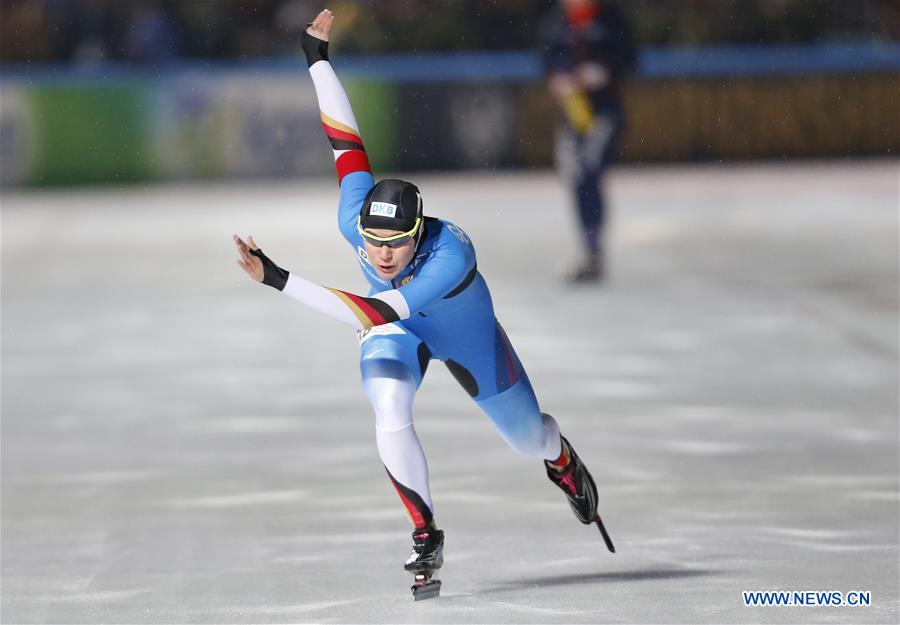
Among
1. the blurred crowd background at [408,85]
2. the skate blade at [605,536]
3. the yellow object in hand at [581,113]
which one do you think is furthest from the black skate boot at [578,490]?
the blurred crowd background at [408,85]

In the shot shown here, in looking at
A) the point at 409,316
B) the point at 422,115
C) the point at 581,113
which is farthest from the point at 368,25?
the point at 409,316

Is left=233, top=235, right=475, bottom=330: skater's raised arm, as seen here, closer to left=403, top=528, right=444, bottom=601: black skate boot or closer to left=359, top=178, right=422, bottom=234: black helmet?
left=359, top=178, right=422, bottom=234: black helmet

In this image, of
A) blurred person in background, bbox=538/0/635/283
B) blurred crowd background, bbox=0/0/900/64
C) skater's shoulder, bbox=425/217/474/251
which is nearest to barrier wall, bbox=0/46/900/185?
blurred crowd background, bbox=0/0/900/64

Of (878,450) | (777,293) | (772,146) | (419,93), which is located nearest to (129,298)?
(777,293)

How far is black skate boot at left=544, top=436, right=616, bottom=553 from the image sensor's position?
6156mm

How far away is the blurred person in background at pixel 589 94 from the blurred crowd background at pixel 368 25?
8.71 m

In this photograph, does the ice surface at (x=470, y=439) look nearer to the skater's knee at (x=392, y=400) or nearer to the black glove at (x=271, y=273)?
the skater's knee at (x=392, y=400)

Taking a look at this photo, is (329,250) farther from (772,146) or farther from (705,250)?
(772,146)

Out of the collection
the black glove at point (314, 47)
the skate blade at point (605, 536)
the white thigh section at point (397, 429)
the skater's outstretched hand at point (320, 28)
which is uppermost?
the skater's outstretched hand at point (320, 28)

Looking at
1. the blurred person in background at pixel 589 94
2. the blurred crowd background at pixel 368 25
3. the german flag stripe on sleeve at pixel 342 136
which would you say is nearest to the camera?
the german flag stripe on sleeve at pixel 342 136

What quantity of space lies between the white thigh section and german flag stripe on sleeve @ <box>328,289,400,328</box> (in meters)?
0.34

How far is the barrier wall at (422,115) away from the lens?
70.8 ft

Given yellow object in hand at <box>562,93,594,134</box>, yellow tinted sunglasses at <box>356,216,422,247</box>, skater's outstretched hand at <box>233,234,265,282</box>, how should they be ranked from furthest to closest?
yellow object in hand at <box>562,93,594,134</box> → yellow tinted sunglasses at <box>356,216,422,247</box> → skater's outstretched hand at <box>233,234,265,282</box>

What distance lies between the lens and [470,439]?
8.45 meters
